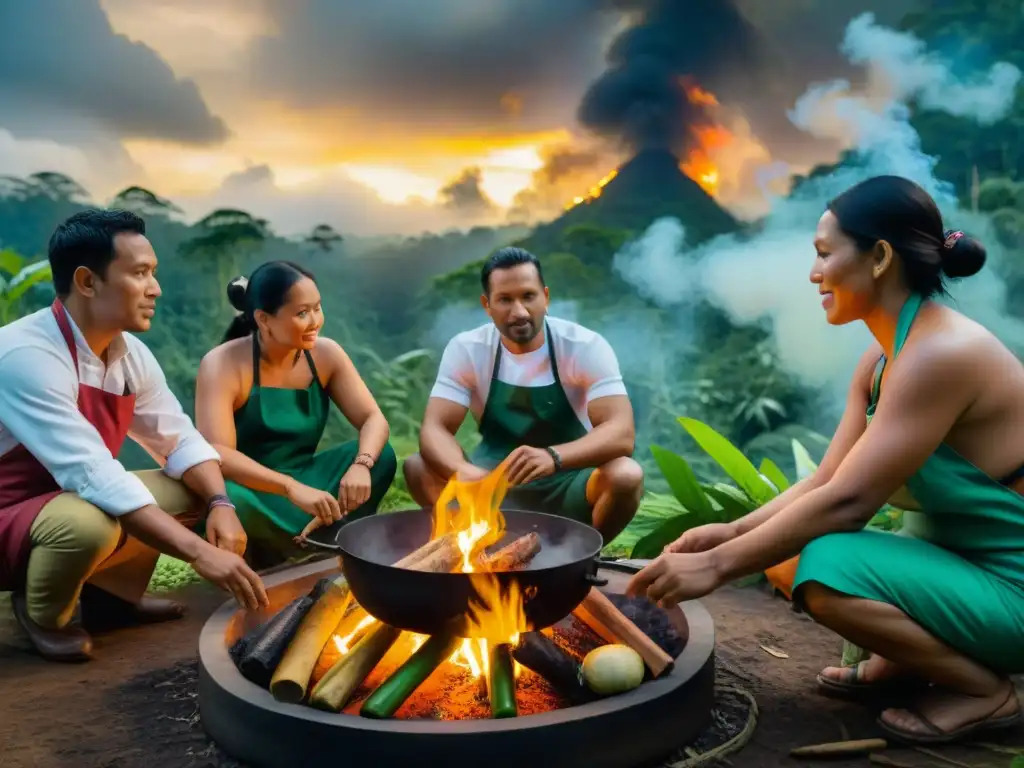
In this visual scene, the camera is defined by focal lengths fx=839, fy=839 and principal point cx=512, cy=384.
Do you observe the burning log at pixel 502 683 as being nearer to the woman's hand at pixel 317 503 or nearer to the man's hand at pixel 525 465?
the man's hand at pixel 525 465

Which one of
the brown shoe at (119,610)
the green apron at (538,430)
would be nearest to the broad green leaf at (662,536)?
the green apron at (538,430)

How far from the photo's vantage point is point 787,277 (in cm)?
714

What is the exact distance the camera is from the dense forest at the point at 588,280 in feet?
22.1

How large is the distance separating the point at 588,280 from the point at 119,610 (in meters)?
5.26

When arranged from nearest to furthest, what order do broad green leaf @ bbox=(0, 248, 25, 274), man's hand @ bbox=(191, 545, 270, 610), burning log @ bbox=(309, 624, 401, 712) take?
burning log @ bbox=(309, 624, 401, 712) → man's hand @ bbox=(191, 545, 270, 610) → broad green leaf @ bbox=(0, 248, 25, 274)

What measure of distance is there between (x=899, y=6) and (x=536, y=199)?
3343 millimetres

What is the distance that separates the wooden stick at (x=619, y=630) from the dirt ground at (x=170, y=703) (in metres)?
0.31

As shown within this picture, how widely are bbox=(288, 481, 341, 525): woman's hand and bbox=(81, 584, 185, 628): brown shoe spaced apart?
2.37 feet

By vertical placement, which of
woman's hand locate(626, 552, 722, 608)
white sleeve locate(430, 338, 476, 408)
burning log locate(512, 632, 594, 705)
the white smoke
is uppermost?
the white smoke

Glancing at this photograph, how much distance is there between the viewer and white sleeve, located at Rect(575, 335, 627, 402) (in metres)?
3.72

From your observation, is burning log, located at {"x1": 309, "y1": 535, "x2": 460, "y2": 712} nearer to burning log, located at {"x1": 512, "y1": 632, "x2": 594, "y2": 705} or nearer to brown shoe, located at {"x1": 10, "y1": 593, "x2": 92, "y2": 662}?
burning log, located at {"x1": 512, "y1": 632, "x2": 594, "y2": 705}

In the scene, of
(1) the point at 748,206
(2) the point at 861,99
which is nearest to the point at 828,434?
(1) the point at 748,206

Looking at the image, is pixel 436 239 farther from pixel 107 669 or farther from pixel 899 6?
pixel 107 669

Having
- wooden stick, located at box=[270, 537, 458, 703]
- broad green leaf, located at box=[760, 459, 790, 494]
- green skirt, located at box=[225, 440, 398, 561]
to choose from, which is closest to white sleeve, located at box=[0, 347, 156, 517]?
wooden stick, located at box=[270, 537, 458, 703]
